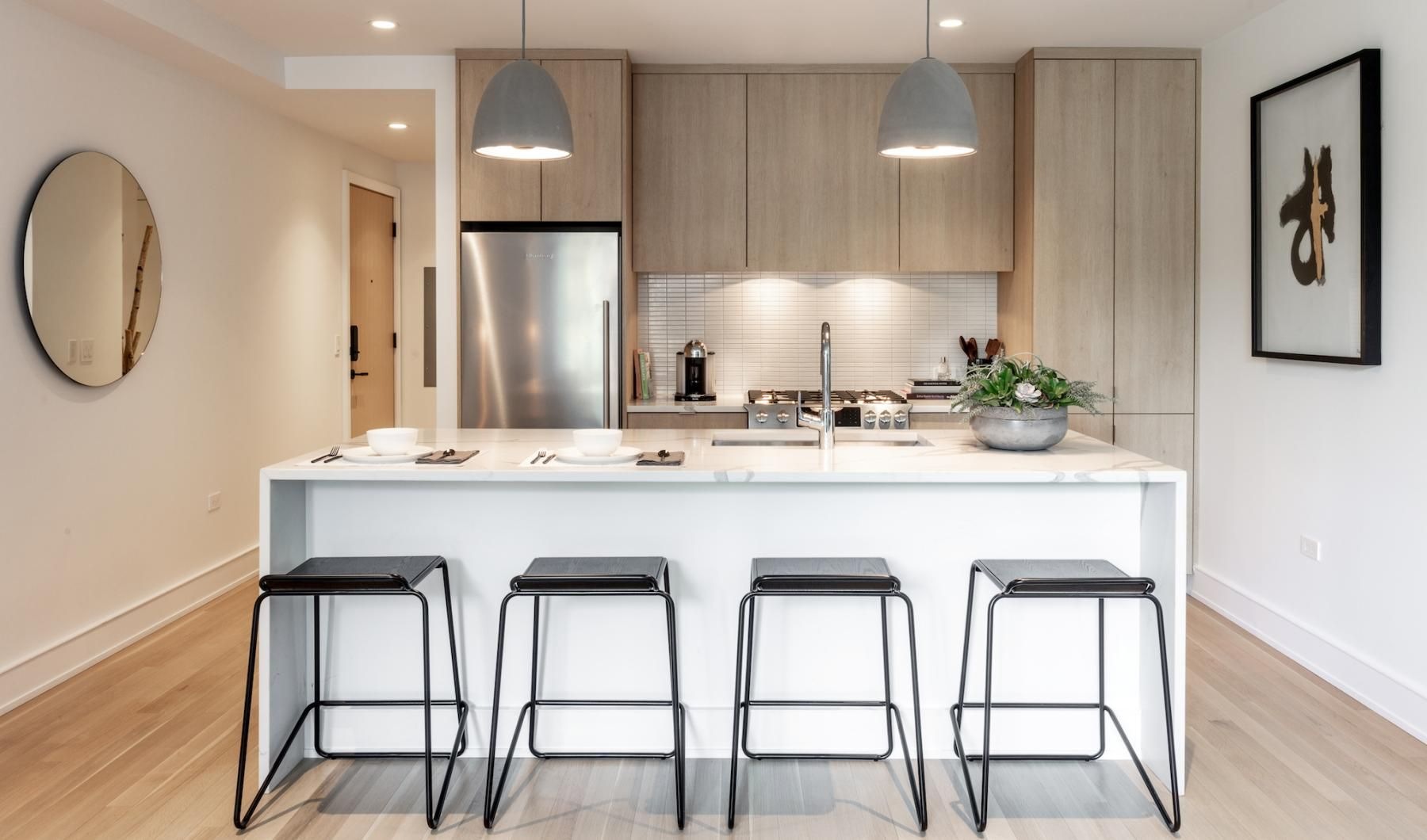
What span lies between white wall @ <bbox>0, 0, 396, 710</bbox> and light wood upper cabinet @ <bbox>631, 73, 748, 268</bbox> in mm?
1862

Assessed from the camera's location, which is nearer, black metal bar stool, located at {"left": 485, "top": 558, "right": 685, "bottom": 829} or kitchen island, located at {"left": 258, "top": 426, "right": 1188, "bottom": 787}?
black metal bar stool, located at {"left": 485, "top": 558, "right": 685, "bottom": 829}

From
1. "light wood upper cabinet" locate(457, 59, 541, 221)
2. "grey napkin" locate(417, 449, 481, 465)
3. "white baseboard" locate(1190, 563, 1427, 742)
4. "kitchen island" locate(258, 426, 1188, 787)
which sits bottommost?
"white baseboard" locate(1190, 563, 1427, 742)

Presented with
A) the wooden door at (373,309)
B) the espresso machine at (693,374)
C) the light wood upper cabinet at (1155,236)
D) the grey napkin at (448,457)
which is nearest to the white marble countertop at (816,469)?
the grey napkin at (448,457)

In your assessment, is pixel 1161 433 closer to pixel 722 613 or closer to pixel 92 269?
pixel 722 613

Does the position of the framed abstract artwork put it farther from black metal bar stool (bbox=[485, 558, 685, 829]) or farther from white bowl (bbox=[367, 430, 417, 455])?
white bowl (bbox=[367, 430, 417, 455])

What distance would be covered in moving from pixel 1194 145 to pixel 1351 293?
57.7 inches

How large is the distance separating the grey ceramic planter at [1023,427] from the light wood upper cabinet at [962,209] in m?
2.24

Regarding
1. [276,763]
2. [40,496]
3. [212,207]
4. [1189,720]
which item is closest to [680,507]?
[276,763]

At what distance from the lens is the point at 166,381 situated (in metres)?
4.41

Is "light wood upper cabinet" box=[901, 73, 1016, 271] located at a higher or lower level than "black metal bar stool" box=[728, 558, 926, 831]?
higher

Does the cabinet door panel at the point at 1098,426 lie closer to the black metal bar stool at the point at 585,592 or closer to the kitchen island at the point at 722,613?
the kitchen island at the point at 722,613

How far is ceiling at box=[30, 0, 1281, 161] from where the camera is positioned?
4.11 meters

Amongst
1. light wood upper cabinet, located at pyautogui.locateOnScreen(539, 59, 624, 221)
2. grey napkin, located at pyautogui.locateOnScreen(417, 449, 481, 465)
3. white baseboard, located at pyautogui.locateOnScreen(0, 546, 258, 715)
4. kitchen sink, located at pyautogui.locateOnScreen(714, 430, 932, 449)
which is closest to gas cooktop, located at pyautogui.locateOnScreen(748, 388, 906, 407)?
light wood upper cabinet, located at pyautogui.locateOnScreen(539, 59, 624, 221)

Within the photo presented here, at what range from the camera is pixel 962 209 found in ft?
16.9
